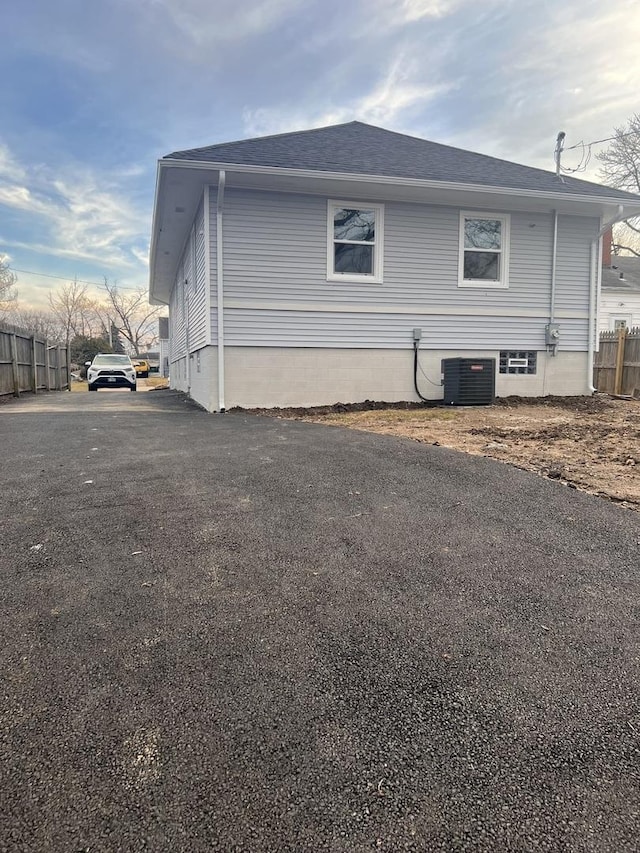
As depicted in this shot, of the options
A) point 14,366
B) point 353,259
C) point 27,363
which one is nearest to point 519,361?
point 353,259

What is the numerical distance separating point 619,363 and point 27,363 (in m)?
16.4

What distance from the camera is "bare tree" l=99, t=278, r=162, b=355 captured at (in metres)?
60.7

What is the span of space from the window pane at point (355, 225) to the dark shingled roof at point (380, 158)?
863 millimetres

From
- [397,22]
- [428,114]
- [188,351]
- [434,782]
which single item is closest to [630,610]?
[434,782]

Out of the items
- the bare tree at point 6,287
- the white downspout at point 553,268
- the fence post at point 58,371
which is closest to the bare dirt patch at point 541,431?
the white downspout at point 553,268

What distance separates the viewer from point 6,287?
37812 mm

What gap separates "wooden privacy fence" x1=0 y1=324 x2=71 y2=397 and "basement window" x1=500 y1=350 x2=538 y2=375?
1211 cm

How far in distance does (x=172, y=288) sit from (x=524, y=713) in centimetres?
2136

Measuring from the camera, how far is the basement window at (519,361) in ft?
35.6

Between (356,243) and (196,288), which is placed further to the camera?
(196,288)

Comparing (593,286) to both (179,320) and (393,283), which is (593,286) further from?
(179,320)

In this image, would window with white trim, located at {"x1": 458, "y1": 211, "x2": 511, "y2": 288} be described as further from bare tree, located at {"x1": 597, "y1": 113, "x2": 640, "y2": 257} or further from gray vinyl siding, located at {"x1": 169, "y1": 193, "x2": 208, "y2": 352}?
bare tree, located at {"x1": 597, "y1": 113, "x2": 640, "y2": 257}

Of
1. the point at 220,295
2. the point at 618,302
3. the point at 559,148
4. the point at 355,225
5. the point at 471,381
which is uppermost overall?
the point at 559,148

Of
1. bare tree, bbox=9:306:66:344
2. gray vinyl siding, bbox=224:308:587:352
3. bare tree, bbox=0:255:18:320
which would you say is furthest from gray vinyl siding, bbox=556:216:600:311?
bare tree, bbox=9:306:66:344
